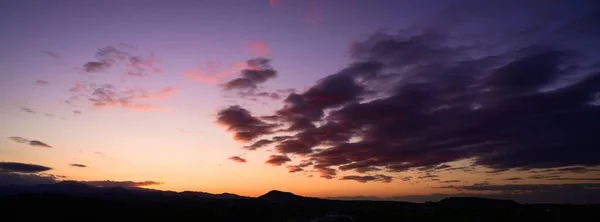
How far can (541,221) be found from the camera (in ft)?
354

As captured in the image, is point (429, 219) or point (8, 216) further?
point (429, 219)

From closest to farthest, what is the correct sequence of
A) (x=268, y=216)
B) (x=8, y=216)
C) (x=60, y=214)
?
(x=8, y=216) → (x=60, y=214) → (x=268, y=216)

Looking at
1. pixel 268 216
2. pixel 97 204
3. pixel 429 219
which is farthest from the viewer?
pixel 268 216

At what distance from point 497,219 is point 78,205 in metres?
133

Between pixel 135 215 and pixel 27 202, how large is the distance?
99.0 feet

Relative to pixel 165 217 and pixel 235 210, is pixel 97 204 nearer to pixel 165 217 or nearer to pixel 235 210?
pixel 165 217

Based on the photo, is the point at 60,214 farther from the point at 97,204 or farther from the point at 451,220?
the point at 451,220

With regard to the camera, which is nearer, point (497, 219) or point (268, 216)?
point (497, 219)

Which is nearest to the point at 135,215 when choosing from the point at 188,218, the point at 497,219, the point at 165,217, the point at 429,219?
the point at 165,217

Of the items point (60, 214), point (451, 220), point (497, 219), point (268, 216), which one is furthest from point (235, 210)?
point (497, 219)

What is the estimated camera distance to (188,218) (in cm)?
11419

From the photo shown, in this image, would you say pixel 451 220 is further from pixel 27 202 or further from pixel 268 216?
pixel 27 202

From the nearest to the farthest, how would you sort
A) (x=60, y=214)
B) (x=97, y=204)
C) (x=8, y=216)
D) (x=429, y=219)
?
(x=8, y=216) < (x=60, y=214) < (x=429, y=219) < (x=97, y=204)

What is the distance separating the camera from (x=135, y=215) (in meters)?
113
